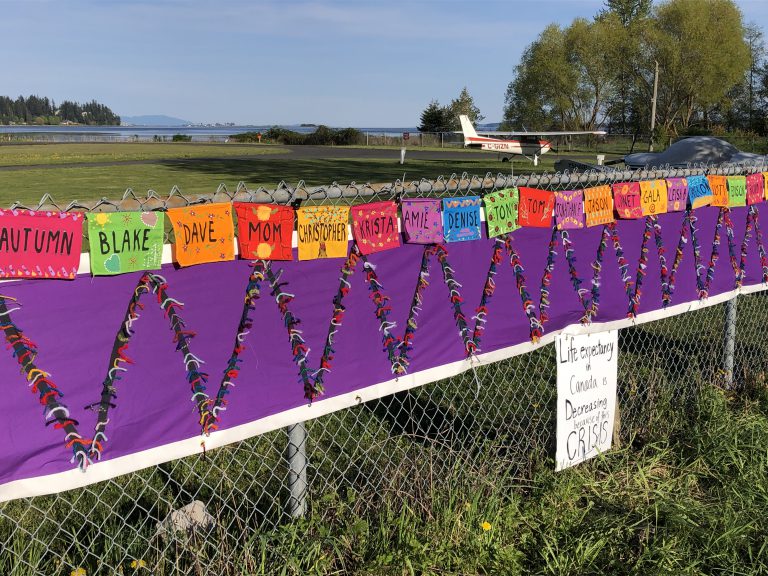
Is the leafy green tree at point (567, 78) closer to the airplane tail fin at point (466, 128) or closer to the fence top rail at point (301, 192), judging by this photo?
the airplane tail fin at point (466, 128)

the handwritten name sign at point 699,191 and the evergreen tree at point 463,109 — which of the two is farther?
the evergreen tree at point 463,109

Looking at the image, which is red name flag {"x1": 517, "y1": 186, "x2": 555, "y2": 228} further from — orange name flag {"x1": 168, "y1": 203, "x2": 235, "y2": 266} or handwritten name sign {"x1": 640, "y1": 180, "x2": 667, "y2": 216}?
orange name flag {"x1": 168, "y1": 203, "x2": 235, "y2": 266}

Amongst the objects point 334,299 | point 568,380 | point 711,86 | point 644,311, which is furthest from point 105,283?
point 711,86

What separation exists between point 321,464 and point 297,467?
809 millimetres

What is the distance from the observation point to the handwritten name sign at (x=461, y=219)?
3.38 metres

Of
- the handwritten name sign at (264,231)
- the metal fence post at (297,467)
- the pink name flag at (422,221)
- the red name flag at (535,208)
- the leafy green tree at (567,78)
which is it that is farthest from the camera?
the leafy green tree at (567,78)

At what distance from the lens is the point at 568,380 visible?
3900mm

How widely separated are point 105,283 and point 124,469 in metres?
0.67

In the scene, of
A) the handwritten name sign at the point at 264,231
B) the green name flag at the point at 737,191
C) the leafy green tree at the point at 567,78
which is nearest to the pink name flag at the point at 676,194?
the green name flag at the point at 737,191

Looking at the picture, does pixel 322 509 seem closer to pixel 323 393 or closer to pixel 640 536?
pixel 323 393

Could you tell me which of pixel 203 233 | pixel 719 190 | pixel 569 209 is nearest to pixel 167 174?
pixel 719 190

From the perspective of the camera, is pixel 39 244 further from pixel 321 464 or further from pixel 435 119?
pixel 435 119

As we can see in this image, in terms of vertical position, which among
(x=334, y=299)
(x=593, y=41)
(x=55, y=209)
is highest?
(x=593, y=41)

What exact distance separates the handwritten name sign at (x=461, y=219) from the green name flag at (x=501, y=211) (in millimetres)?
74
